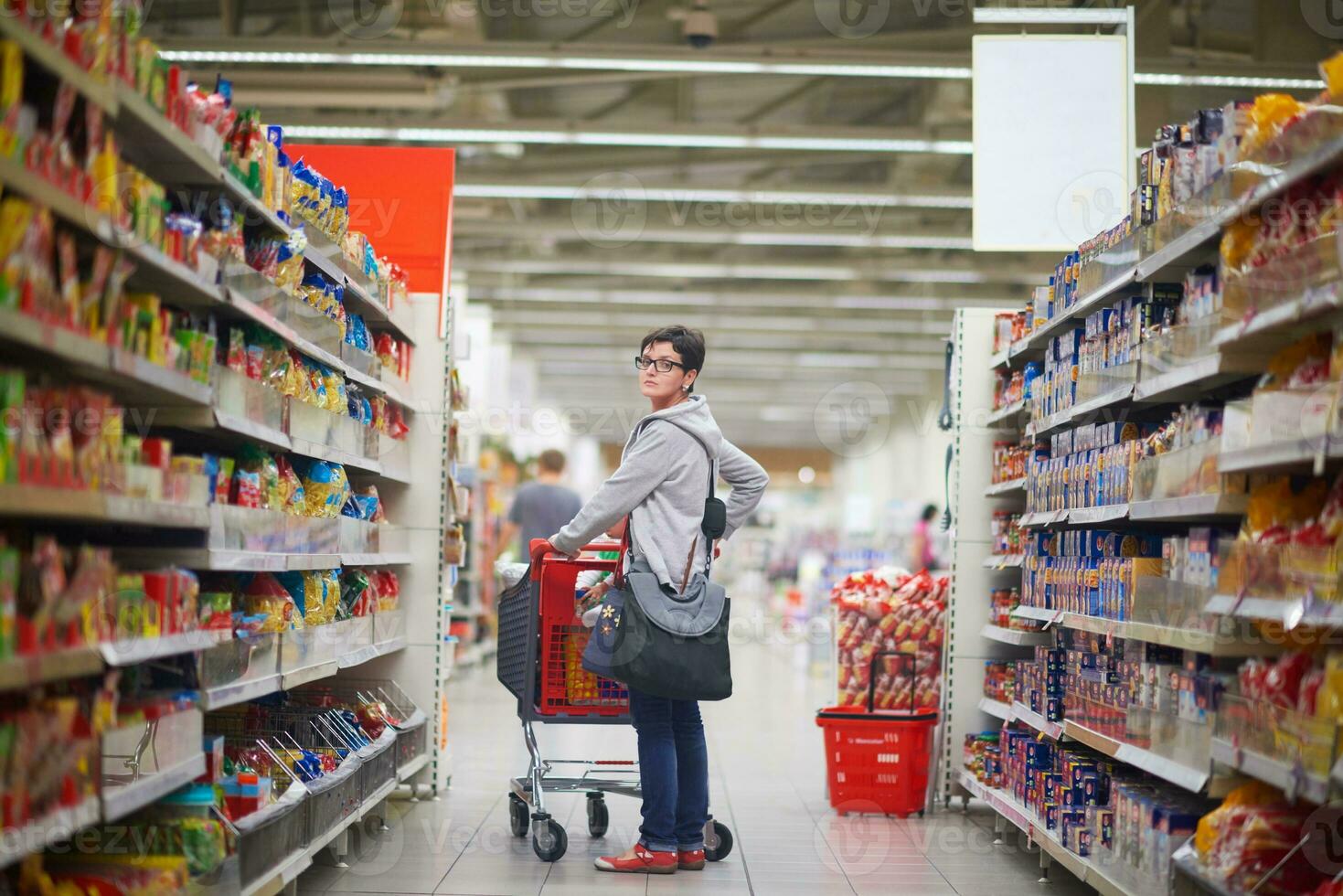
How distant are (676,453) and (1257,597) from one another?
74.9 inches

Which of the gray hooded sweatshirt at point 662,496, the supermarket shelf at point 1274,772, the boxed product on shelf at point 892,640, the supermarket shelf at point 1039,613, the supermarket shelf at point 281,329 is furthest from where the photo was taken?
the boxed product on shelf at point 892,640

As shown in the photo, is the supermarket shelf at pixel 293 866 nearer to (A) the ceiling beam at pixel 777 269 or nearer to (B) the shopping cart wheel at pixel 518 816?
(B) the shopping cart wheel at pixel 518 816

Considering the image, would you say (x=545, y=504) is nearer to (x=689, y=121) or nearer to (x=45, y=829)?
(x=689, y=121)

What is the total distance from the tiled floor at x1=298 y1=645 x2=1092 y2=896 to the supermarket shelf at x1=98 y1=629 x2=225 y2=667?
4.13 feet

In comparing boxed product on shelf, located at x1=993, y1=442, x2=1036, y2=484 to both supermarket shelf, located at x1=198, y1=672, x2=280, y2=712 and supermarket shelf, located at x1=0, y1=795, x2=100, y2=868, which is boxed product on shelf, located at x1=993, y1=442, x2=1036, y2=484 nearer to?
supermarket shelf, located at x1=198, y1=672, x2=280, y2=712

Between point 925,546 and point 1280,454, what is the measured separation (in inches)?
444

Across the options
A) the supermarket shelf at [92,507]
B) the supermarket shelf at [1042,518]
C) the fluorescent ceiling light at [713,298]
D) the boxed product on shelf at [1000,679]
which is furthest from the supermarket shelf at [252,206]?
the fluorescent ceiling light at [713,298]

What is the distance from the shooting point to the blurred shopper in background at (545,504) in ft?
30.7

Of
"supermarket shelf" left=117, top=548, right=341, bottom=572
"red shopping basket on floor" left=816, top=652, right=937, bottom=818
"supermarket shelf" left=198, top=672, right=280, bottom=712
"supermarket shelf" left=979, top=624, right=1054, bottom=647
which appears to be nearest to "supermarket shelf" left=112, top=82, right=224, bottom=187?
"supermarket shelf" left=117, top=548, right=341, bottom=572

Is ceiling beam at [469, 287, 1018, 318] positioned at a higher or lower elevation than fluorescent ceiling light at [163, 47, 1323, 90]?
higher

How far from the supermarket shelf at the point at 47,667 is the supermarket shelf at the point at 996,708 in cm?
359

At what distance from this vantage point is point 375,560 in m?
4.98

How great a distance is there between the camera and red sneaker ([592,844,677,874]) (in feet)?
14.1

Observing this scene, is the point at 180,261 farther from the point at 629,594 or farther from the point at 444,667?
the point at 444,667
